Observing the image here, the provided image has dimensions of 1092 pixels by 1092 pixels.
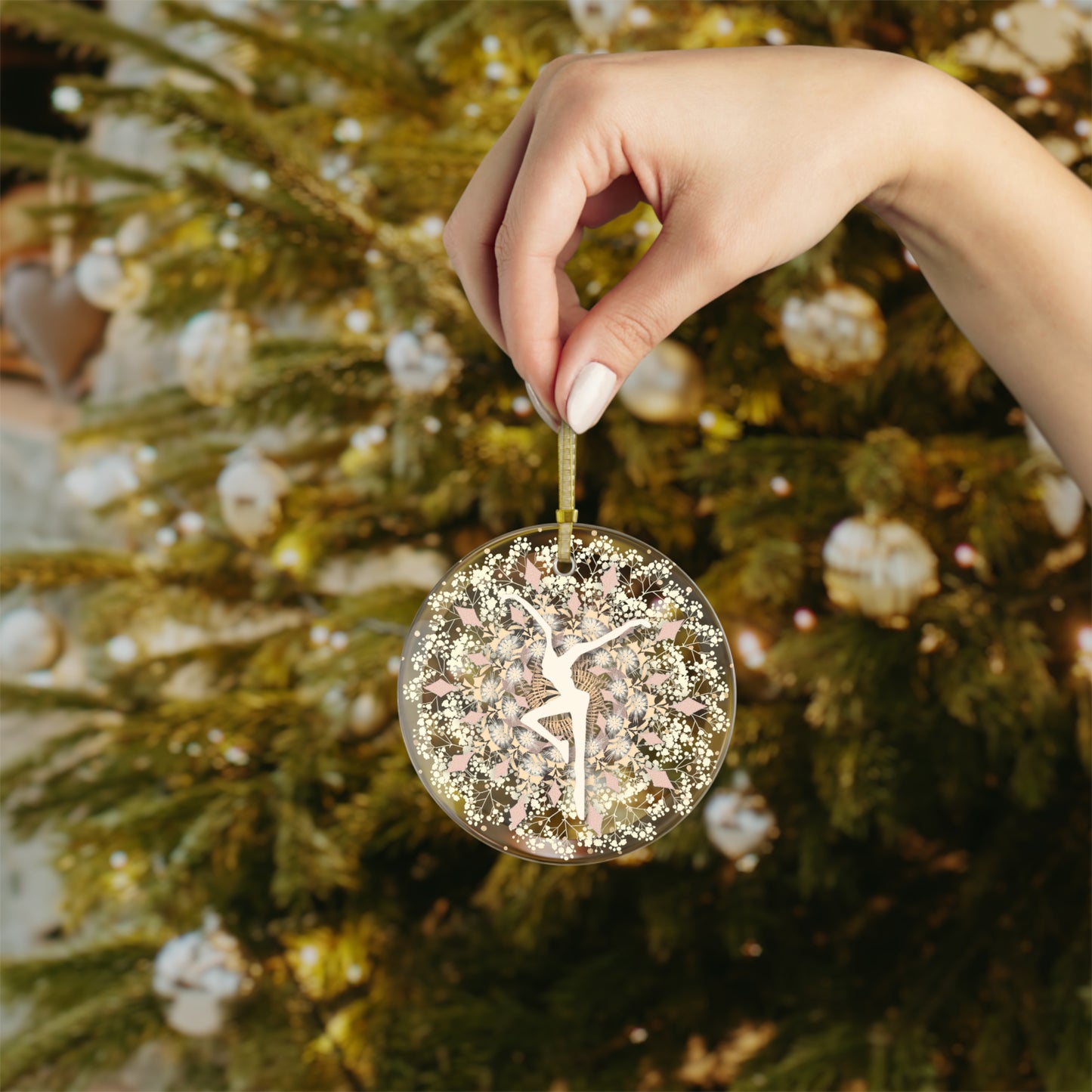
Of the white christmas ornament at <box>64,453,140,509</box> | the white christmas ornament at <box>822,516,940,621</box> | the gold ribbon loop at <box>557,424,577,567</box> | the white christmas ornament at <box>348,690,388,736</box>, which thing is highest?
the gold ribbon loop at <box>557,424,577,567</box>

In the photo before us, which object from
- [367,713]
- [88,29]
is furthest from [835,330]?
[88,29]

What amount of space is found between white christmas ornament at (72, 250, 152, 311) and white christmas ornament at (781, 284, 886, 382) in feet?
2.64

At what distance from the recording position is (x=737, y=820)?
795mm

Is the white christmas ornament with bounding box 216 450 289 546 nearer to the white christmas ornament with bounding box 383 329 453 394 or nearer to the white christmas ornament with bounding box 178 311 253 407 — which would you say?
the white christmas ornament with bounding box 178 311 253 407

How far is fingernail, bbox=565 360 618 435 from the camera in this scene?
1.32ft

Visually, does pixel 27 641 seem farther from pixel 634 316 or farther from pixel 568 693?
pixel 634 316

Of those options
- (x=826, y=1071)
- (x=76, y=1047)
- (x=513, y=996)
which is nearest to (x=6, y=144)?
(x=76, y=1047)

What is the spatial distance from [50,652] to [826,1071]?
96 cm

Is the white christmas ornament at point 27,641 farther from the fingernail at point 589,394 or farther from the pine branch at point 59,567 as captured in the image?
the fingernail at point 589,394

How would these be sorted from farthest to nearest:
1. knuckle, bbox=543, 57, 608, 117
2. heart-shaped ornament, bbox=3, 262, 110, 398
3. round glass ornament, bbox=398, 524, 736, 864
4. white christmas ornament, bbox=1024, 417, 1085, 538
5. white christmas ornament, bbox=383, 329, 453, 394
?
1. heart-shaped ornament, bbox=3, 262, 110, 398
2. white christmas ornament, bbox=383, 329, 453, 394
3. white christmas ornament, bbox=1024, 417, 1085, 538
4. round glass ornament, bbox=398, 524, 736, 864
5. knuckle, bbox=543, 57, 608, 117

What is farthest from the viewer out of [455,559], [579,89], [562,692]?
[455,559]

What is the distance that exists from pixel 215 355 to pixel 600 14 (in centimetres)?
50

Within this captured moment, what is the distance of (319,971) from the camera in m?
0.97

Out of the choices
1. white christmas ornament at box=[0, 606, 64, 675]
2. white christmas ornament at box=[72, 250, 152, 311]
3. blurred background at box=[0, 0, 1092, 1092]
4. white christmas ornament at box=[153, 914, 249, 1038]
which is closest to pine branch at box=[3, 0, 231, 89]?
blurred background at box=[0, 0, 1092, 1092]
